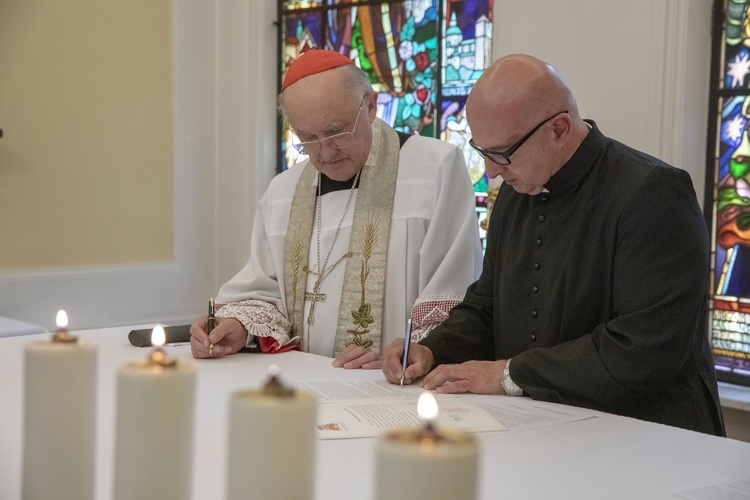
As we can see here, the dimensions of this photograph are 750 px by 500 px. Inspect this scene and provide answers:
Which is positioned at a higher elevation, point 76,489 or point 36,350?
point 36,350

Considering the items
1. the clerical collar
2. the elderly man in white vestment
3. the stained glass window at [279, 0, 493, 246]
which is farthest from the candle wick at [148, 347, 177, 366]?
the stained glass window at [279, 0, 493, 246]

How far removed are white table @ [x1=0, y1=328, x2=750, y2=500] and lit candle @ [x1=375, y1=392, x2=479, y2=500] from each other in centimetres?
103

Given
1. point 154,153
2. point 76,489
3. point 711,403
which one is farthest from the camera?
point 154,153

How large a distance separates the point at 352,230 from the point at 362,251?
11cm

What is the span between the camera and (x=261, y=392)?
3.16 feet

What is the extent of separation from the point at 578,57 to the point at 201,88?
2.92 m

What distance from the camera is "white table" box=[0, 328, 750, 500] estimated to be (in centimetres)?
189

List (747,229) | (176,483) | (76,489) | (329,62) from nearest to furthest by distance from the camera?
(176,483) → (76,489) → (329,62) → (747,229)

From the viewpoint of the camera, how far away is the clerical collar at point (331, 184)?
4.26m

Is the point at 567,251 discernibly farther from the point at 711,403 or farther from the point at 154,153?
the point at 154,153

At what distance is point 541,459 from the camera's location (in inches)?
83.0

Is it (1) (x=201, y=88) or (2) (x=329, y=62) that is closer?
(2) (x=329, y=62)

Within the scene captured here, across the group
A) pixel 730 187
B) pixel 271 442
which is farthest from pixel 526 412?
pixel 730 187

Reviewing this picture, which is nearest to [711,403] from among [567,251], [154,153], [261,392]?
[567,251]
